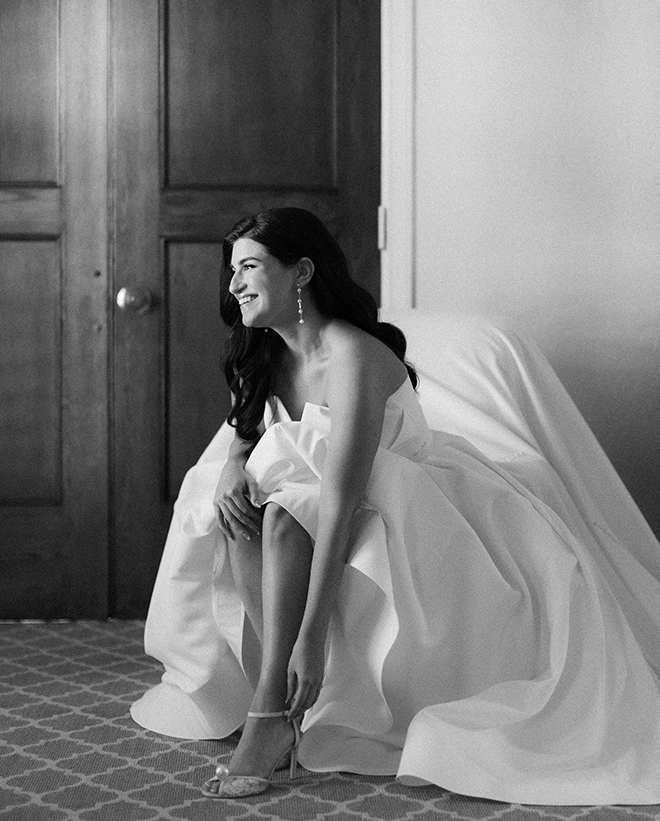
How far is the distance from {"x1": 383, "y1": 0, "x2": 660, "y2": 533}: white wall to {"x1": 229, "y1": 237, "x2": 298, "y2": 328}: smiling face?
875 millimetres

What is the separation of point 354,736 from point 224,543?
419 mm

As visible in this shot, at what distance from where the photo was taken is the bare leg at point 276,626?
173cm

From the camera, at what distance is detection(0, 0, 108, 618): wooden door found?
312 cm

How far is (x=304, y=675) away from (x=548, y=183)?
1.84 meters

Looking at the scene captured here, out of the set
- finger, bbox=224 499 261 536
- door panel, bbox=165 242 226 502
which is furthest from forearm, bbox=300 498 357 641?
door panel, bbox=165 242 226 502

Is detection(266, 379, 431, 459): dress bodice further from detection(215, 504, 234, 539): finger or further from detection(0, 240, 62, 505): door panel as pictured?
detection(0, 240, 62, 505): door panel

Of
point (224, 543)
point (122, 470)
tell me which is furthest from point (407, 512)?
point (122, 470)

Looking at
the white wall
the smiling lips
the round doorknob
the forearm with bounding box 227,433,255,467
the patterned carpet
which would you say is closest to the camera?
the patterned carpet

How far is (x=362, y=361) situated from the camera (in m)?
1.92

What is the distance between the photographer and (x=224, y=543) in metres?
1.96

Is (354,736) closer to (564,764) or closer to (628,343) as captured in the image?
(564,764)

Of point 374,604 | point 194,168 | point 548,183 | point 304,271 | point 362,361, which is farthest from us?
point 194,168

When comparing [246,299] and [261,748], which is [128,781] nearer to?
A: [261,748]

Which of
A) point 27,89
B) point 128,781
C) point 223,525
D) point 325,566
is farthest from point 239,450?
point 27,89
